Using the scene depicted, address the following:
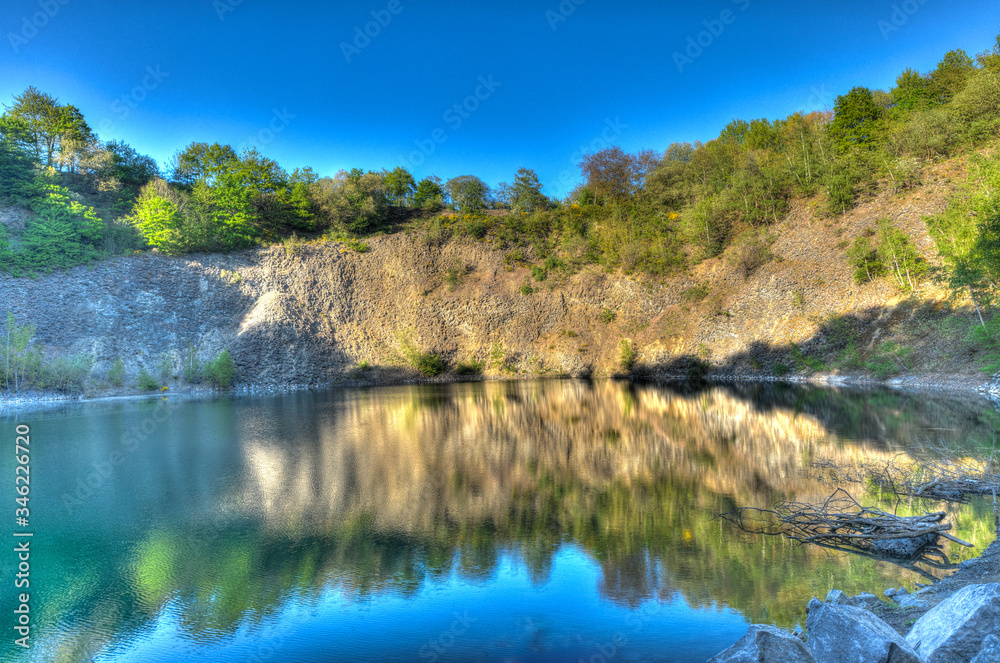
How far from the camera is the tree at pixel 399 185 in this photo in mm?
64438

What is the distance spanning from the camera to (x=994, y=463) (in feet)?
32.7

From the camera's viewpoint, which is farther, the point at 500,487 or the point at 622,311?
the point at 622,311

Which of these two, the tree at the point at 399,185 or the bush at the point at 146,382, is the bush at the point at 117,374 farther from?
the tree at the point at 399,185

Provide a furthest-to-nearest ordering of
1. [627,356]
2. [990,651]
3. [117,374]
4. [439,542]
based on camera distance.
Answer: [627,356] → [117,374] → [439,542] → [990,651]

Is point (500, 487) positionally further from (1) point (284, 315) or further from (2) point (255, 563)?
(1) point (284, 315)

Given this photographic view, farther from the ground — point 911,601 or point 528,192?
point 528,192

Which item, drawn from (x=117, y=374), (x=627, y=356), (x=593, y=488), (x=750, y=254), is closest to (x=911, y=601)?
(x=593, y=488)

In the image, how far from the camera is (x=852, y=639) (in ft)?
12.1

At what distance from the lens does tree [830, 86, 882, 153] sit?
44.5 metres

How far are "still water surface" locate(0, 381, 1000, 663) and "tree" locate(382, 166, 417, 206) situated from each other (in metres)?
51.9

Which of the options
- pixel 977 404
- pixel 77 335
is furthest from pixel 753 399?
pixel 77 335

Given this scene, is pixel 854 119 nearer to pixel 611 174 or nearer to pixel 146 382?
pixel 611 174

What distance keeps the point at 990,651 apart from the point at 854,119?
55006mm

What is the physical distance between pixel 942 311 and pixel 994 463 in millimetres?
23073
